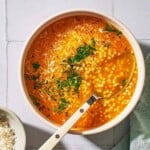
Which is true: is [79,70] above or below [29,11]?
below

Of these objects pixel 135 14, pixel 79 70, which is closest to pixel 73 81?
pixel 79 70

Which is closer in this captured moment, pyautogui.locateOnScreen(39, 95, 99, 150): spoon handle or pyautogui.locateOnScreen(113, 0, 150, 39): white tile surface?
pyautogui.locateOnScreen(39, 95, 99, 150): spoon handle

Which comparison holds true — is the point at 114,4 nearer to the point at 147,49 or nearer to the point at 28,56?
the point at 147,49

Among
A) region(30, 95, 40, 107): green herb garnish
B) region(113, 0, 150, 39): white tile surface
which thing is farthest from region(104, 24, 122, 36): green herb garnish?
region(30, 95, 40, 107): green herb garnish

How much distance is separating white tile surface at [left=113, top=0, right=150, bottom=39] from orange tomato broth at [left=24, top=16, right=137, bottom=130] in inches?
4.2

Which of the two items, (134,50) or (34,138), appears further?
(34,138)

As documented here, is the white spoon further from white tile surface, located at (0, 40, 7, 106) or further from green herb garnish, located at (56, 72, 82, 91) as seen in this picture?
white tile surface, located at (0, 40, 7, 106)

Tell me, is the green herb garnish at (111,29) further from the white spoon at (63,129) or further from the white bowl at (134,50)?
the white spoon at (63,129)

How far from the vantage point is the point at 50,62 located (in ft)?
2.93

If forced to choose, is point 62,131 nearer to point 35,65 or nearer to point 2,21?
point 35,65

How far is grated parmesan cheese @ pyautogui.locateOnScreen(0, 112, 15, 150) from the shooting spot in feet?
3.06

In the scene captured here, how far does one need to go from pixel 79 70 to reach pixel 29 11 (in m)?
0.21

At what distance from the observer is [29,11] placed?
3.23ft

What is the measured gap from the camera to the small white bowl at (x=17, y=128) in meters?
0.90
